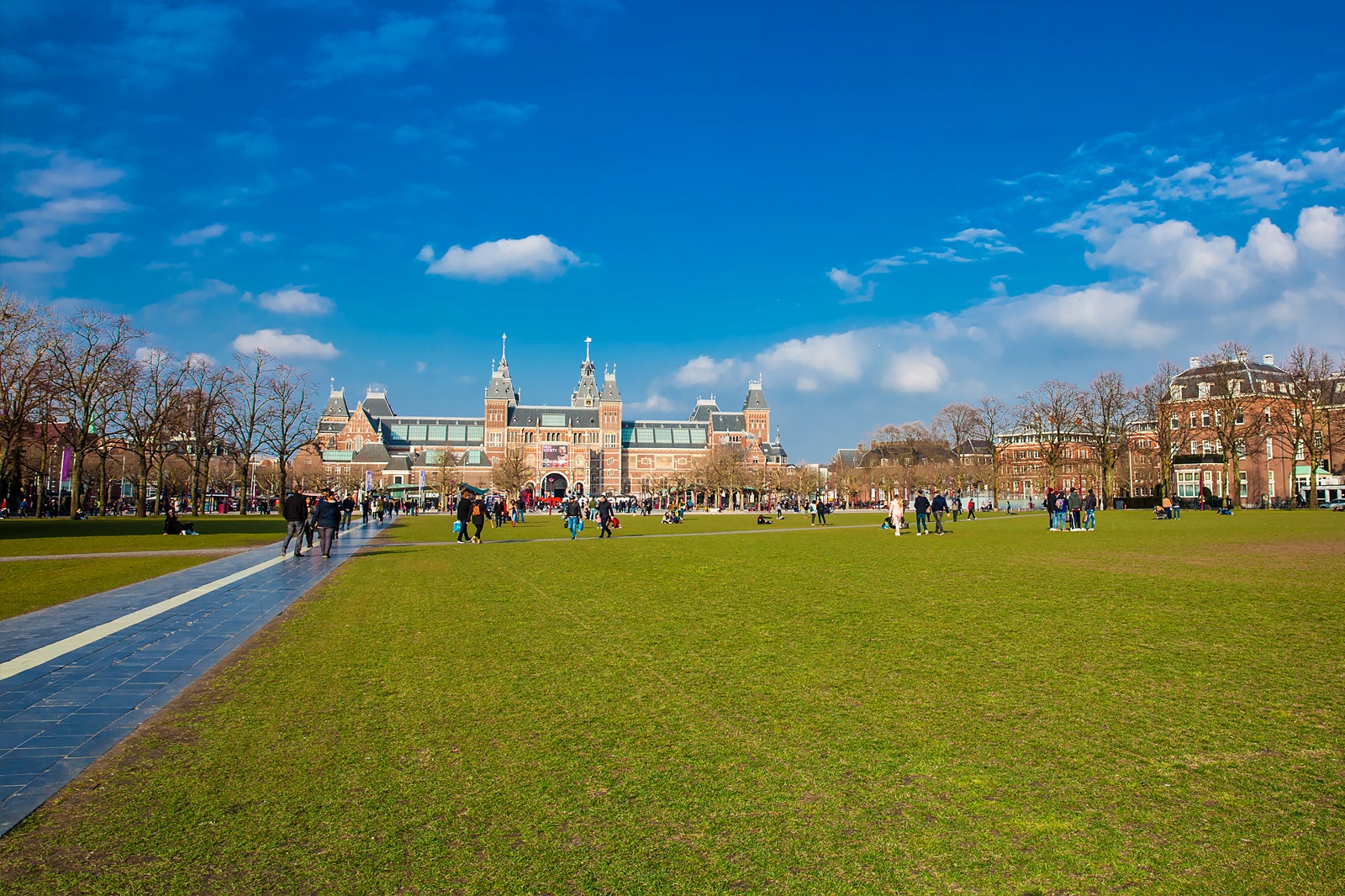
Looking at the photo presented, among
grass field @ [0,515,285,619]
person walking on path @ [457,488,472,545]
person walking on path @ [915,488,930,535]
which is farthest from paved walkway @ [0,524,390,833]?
person walking on path @ [915,488,930,535]

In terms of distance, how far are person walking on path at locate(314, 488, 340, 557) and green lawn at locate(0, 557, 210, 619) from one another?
2890mm

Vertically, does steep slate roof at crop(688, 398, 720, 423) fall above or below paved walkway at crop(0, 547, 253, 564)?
above

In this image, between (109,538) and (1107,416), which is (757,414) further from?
(109,538)

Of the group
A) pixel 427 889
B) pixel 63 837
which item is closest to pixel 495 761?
pixel 427 889

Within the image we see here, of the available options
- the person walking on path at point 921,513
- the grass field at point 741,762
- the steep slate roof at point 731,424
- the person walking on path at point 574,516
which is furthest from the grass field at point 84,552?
the steep slate roof at point 731,424

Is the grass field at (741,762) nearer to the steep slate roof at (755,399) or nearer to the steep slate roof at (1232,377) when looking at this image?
the steep slate roof at (1232,377)

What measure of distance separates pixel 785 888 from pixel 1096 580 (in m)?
13.0

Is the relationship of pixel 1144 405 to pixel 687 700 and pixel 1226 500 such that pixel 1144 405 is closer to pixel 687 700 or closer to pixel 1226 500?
pixel 1226 500

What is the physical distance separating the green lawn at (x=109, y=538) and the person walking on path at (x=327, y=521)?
19.2 feet

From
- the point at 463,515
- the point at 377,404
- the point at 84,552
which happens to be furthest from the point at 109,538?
the point at 377,404

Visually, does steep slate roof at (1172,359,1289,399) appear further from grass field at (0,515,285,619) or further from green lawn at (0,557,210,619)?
green lawn at (0,557,210,619)

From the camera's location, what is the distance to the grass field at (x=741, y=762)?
3807 mm

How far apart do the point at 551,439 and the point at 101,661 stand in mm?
140766

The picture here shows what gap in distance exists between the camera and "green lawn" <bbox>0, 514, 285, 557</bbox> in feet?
86.0
